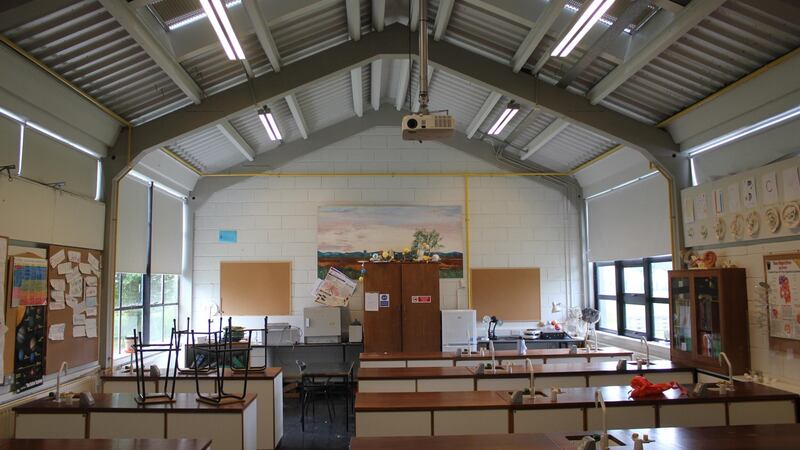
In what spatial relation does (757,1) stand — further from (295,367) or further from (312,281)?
(295,367)

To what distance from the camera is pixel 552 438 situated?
3.46m

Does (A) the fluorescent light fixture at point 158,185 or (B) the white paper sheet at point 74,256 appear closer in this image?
(B) the white paper sheet at point 74,256

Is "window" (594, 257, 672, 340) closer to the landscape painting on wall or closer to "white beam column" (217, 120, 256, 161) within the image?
the landscape painting on wall

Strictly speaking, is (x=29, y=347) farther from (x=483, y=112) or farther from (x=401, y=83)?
(x=483, y=112)

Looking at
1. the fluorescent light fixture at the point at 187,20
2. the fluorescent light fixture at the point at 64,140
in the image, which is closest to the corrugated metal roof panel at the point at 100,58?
the fluorescent light fixture at the point at 187,20

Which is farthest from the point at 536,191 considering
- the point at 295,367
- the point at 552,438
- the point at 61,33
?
the point at 61,33

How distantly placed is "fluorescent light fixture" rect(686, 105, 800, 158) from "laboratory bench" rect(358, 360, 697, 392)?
7.55 feet

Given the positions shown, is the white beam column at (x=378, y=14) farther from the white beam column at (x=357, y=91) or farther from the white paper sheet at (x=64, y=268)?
the white paper sheet at (x=64, y=268)

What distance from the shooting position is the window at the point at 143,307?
6801 mm

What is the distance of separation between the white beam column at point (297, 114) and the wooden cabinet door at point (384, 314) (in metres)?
2.31

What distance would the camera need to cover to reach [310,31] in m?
5.95

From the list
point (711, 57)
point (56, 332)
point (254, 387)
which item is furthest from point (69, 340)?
point (711, 57)

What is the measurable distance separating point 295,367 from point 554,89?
5699 millimetres

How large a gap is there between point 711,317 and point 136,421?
5.25m
